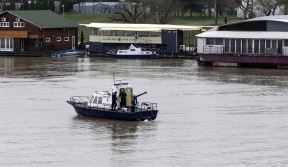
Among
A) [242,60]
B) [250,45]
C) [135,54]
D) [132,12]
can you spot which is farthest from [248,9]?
[242,60]

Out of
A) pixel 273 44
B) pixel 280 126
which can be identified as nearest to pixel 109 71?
pixel 273 44

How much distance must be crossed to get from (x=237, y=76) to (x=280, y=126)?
746 inches

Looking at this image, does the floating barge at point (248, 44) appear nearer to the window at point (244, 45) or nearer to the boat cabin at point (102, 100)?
the window at point (244, 45)

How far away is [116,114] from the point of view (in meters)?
33.0

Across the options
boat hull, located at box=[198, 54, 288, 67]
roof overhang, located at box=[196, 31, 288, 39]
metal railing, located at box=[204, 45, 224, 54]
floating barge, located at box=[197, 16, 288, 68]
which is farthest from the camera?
metal railing, located at box=[204, 45, 224, 54]

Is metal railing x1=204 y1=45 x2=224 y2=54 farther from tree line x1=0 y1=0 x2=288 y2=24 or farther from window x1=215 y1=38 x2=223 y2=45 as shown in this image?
tree line x1=0 y1=0 x2=288 y2=24

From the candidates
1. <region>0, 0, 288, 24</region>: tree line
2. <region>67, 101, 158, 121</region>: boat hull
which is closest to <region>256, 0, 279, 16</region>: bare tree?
<region>0, 0, 288, 24</region>: tree line

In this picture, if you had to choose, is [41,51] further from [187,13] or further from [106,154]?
[106,154]

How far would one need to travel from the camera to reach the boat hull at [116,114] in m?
32.7

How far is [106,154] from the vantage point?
27375mm

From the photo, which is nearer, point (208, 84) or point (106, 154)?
point (106, 154)

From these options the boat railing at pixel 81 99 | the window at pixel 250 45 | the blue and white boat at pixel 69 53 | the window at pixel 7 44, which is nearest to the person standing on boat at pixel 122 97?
the boat railing at pixel 81 99

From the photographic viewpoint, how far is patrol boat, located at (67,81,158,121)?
32.8 meters

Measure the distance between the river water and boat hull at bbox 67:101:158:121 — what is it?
9.3 inches
